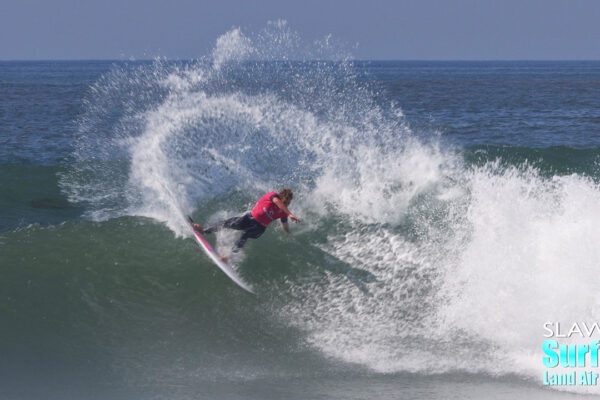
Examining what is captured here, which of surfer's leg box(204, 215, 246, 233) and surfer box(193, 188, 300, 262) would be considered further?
surfer's leg box(204, 215, 246, 233)

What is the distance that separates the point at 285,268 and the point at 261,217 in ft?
3.54

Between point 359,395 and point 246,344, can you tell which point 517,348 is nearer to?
point 359,395

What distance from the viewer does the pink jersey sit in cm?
960

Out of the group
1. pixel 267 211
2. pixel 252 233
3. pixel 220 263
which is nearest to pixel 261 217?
pixel 267 211

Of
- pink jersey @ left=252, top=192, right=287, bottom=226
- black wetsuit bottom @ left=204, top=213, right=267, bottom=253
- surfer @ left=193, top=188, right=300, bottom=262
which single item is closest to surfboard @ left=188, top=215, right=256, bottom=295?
surfer @ left=193, top=188, right=300, bottom=262

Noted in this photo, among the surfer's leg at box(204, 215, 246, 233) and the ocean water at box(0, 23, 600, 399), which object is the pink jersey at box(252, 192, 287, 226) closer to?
the surfer's leg at box(204, 215, 246, 233)

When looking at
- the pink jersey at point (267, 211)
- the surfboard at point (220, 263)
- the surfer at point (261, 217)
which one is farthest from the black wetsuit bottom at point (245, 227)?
the surfboard at point (220, 263)

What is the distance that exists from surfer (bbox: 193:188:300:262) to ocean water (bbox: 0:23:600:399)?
24.2 inches

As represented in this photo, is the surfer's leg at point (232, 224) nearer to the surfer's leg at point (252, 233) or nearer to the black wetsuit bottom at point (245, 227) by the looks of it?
the black wetsuit bottom at point (245, 227)

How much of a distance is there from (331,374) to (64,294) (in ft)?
14.7

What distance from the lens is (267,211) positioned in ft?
31.6

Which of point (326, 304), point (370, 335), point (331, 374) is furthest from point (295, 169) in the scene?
point (331, 374)

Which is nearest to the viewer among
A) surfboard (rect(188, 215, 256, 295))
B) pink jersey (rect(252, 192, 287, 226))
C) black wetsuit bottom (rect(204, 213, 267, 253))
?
surfboard (rect(188, 215, 256, 295))

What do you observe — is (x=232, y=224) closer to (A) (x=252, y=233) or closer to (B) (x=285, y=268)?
(A) (x=252, y=233)
